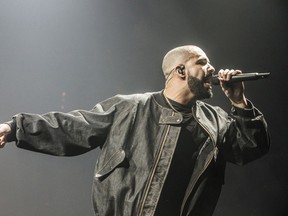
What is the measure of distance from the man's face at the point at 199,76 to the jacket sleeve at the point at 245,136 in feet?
0.38

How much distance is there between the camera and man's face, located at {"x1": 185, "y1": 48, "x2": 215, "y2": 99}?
5.10ft

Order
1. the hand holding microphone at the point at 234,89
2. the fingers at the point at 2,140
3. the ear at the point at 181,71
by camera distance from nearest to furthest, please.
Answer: the fingers at the point at 2,140
the hand holding microphone at the point at 234,89
the ear at the point at 181,71

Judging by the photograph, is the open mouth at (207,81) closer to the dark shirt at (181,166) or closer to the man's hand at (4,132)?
the dark shirt at (181,166)

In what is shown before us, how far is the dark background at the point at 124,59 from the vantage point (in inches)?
78.2

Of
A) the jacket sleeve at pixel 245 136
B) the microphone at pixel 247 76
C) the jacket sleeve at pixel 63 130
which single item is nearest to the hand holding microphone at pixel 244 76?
the microphone at pixel 247 76

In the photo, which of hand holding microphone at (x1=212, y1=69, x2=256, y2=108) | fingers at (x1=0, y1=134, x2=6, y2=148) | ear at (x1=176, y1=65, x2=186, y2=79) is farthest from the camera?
ear at (x1=176, y1=65, x2=186, y2=79)

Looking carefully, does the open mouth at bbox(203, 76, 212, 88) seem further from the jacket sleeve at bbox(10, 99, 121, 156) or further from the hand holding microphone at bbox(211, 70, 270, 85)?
the jacket sleeve at bbox(10, 99, 121, 156)

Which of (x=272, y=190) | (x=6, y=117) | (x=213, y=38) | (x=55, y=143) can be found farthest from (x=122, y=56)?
(x=272, y=190)

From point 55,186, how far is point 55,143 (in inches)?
21.8

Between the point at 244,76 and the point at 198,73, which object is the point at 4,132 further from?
the point at 244,76

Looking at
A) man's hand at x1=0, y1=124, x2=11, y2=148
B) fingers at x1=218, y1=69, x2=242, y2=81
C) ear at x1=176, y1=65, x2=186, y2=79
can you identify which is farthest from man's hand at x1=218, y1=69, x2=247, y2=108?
man's hand at x1=0, y1=124, x2=11, y2=148

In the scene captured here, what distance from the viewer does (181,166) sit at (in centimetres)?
153

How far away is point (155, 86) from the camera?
85.2 inches

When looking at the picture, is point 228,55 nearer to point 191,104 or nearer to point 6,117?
point 191,104
